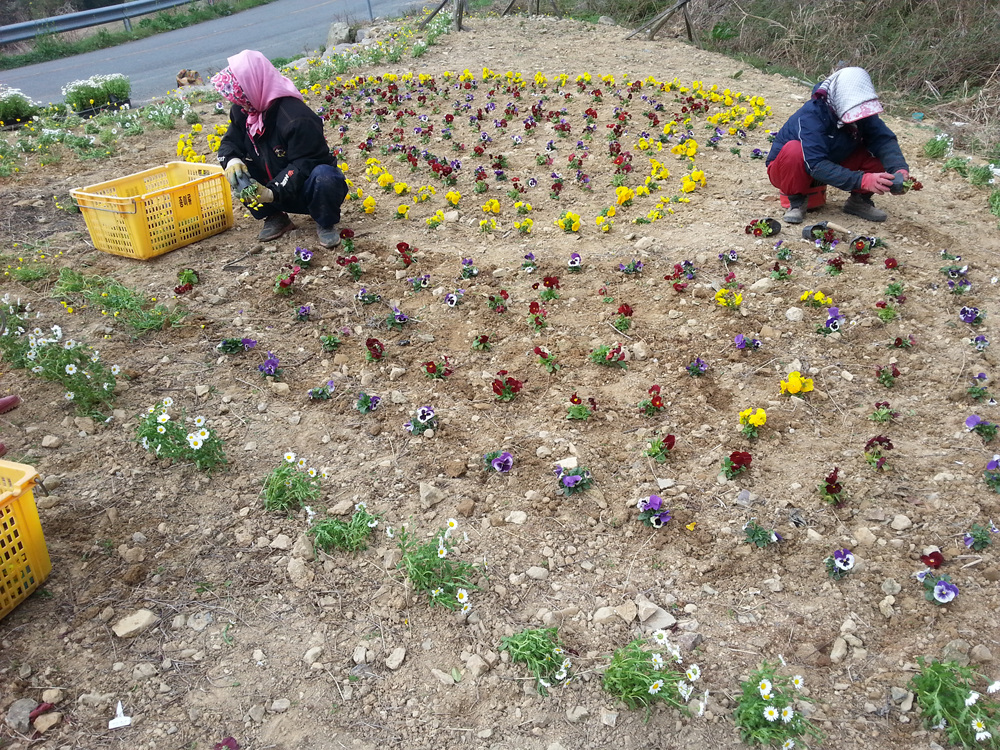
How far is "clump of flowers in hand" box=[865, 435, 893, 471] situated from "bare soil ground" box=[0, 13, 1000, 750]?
0.14 ft

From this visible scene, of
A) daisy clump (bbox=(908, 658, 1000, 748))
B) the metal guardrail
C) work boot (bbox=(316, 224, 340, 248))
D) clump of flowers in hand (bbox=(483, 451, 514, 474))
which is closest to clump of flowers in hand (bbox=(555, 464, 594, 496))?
clump of flowers in hand (bbox=(483, 451, 514, 474))

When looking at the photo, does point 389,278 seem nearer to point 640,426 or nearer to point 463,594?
point 640,426

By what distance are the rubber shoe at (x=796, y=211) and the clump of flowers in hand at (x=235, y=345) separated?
3.66 meters

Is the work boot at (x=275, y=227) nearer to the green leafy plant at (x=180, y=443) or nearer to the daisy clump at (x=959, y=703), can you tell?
the green leafy plant at (x=180, y=443)

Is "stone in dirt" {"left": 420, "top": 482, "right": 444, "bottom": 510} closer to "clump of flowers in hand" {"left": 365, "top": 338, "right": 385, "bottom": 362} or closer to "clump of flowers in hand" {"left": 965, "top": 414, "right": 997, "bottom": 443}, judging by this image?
"clump of flowers in hand" {"left": 365, "top": 338, "right": 385, "bottom": 362}

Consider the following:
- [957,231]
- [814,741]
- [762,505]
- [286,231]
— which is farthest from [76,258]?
[957,231]

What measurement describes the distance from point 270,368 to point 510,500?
62.1 inches

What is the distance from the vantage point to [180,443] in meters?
3.04

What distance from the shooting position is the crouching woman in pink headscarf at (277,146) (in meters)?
4.70

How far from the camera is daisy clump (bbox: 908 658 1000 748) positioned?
1.92m

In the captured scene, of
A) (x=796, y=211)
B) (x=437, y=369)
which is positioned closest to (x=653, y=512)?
(x=437, y=369)

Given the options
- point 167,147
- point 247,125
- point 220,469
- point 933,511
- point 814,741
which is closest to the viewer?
point 814,741

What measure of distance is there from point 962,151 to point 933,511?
4974 millimetres

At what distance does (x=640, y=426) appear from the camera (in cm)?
323
